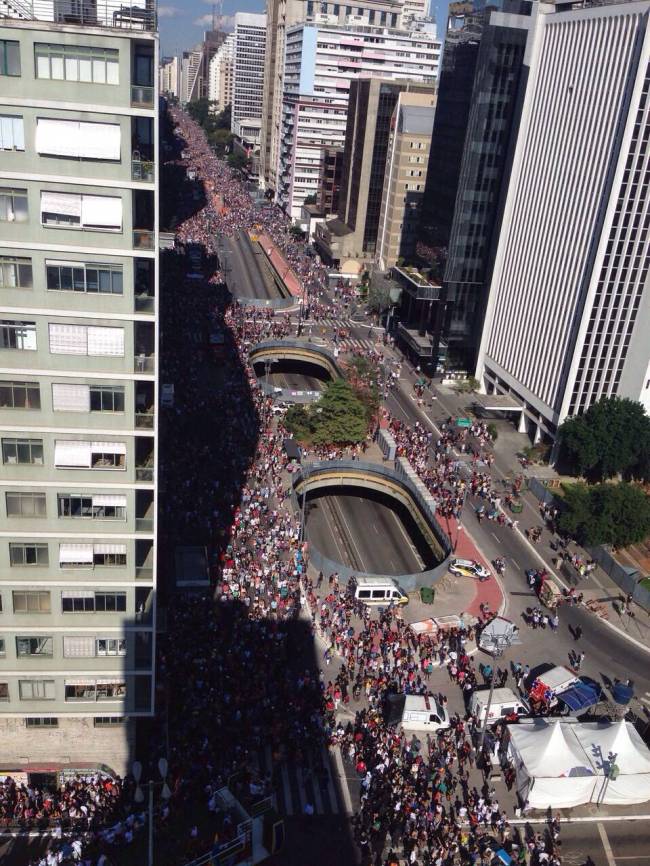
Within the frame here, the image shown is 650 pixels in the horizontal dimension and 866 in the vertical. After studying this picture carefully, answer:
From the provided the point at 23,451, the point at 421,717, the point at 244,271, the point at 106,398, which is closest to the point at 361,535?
the point at 421,717

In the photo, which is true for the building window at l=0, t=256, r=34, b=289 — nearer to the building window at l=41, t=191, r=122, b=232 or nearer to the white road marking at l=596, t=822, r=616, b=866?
the building window at l=41, t=191, r=122, b=232

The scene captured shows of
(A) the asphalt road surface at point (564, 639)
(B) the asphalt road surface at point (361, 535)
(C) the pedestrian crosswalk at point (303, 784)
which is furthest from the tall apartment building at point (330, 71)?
(C) the pedestrian crosswalk at point (303, 784)

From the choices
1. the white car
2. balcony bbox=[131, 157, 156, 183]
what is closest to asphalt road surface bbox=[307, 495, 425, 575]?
the white car

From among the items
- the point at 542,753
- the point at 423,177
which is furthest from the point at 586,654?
the point at 423,177

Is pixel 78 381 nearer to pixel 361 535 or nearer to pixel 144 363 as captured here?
pixel 144 363

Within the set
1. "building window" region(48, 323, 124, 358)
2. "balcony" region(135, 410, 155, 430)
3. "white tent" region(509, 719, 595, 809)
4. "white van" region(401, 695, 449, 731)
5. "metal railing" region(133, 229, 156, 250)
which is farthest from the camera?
"white van" region(401, 695, 449, 731)

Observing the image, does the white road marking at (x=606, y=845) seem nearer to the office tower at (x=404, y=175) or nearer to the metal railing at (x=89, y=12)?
the metal railing at (x=89, y=12)
